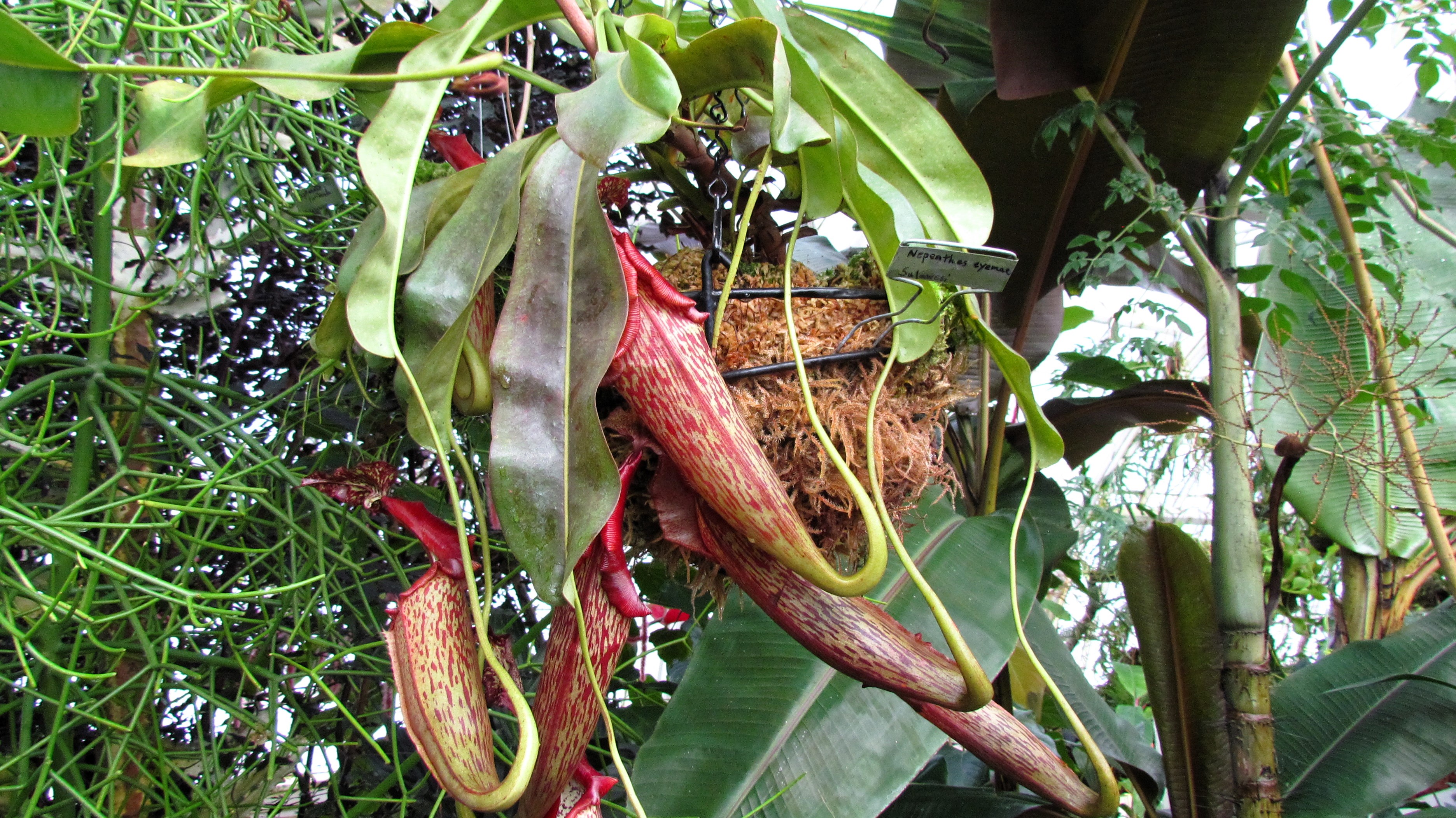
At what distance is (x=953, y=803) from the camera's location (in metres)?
1.00

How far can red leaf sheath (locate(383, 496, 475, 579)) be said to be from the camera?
1.71 feet

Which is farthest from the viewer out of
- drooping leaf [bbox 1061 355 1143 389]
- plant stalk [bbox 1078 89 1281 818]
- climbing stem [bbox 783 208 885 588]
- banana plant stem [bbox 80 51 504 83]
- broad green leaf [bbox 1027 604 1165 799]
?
drooping leaf [bbox 1061 355 1143 389]

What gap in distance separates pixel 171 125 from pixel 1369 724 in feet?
4.61

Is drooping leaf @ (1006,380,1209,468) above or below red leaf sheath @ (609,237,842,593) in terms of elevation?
above

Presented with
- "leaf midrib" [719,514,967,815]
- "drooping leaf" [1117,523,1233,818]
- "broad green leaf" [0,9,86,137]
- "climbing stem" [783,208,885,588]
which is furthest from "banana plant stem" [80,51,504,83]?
"drooping leaf" [1117,523,1233,818]

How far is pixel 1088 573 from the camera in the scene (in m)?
2.18

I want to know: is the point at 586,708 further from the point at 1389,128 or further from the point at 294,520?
the point at 1389,128

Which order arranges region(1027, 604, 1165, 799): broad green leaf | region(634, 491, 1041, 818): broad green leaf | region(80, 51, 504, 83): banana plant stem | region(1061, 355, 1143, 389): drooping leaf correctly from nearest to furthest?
region(80, 51, 504, 83): banana plant stem < region(634, 491, 1041, 818): broad green leaf < region(1027, 604, 1165, 799): broad green leaf < region(1061, 355, 1143, 389): drooping leaf

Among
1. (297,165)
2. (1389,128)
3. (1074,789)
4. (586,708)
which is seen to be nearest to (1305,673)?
(1389,128)

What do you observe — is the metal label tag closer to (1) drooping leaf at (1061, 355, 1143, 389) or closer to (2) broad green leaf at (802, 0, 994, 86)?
(2) broad green leaf at (802, 0, 994, 86)

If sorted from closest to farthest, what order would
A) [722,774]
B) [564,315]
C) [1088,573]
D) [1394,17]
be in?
[564,315], [722,774], [1394,17], [1088,573]

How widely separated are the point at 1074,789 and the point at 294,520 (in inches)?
27.7

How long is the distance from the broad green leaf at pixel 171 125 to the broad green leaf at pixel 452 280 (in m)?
0.15

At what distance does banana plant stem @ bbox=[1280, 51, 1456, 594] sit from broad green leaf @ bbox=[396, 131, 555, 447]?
38.5 inches
